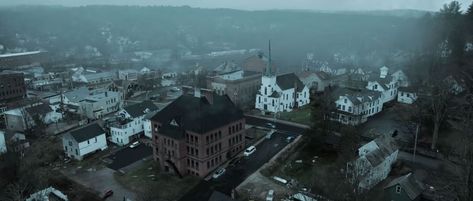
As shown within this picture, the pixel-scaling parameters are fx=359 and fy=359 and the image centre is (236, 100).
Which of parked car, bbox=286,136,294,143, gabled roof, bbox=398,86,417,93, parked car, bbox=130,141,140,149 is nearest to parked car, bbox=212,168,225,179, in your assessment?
parked car, bbox=286,136,294,143

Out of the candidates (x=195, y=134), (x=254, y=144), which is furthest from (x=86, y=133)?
(x=254, y=144)

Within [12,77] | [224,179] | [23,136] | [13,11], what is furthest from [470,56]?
[13,11]

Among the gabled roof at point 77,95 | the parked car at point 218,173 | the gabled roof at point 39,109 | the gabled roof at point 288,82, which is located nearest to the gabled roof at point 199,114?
the parked car at point 218,173

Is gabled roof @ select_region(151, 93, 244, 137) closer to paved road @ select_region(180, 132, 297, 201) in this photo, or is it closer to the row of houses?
the row of houses

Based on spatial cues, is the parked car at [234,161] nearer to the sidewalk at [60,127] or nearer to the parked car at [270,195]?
the parked car at [270,195]

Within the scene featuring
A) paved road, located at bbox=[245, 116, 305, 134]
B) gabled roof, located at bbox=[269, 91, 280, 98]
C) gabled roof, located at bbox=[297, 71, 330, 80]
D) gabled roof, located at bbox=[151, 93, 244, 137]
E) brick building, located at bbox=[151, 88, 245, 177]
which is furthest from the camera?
gabled roof, located at bbox=[297, 71, 330, 80]

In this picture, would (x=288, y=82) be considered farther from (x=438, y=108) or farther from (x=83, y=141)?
(x=83, y=141)
